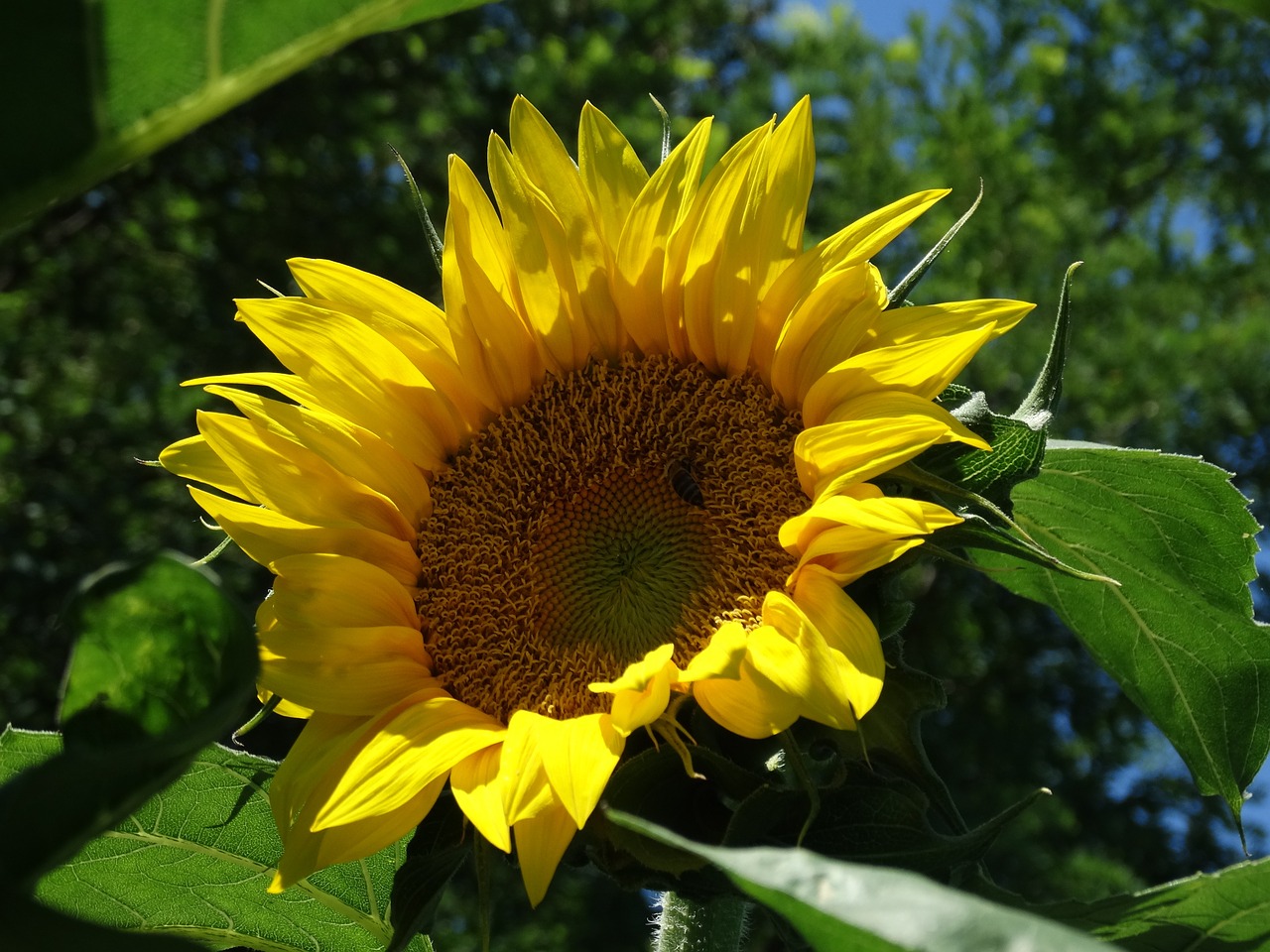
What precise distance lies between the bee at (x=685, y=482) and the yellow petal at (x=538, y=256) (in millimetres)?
160

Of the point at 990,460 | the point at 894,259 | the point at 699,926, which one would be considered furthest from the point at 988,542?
the point at 894,259

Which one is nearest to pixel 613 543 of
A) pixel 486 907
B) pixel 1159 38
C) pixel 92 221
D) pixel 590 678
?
pixel 590 678

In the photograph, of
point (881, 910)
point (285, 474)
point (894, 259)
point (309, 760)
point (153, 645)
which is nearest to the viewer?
point (881, 910)

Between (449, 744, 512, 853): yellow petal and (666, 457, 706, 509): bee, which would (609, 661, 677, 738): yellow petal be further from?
(666, 457, 706, 509): bee

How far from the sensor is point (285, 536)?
46.5 inches

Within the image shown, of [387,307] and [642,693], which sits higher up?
[387,307]

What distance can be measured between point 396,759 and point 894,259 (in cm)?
514

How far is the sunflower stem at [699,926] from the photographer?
44.9 inches

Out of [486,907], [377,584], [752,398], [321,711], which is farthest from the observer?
[752,398]

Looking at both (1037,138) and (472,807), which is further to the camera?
(1037,138)

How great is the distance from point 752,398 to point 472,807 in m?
0.52

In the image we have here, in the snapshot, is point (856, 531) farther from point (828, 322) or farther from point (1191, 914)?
point (1191, 914)

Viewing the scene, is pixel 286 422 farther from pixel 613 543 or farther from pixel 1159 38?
pixel 1159 38

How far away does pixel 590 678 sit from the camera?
1222 mm
